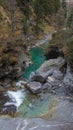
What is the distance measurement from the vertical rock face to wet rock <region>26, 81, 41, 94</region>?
1206 centimetres

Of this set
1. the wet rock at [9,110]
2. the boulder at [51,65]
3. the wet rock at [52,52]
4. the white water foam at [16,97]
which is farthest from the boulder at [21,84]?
the wet rock at [52,52]

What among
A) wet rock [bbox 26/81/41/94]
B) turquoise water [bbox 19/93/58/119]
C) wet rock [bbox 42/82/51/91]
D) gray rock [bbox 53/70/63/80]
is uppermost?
gray rock [bbox 53/70/63/80]

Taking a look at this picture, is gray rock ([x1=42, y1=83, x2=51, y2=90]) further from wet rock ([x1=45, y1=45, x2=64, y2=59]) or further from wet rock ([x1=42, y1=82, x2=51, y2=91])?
wet rock ([x1=45, y1=45, x2=64, y2=59])

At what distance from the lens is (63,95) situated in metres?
33.8

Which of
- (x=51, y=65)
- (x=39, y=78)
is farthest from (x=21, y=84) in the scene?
(x=51, y=65)

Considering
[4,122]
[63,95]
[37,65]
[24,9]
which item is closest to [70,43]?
[63,95]

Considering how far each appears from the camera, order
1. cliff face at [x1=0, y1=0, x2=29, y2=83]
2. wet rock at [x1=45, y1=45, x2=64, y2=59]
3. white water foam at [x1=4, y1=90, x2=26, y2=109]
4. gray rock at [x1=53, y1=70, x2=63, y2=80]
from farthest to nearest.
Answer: wet rock at [x1=45, y1=45, x2=64, y2=59]
cliff face at [x1=0, y1=0, x2=29, y2=83]
gray rock at [x1=53, y1=70, x2=63, y2=80]
white water foam at [x1=4, y1=90, x2=26, y2=109]

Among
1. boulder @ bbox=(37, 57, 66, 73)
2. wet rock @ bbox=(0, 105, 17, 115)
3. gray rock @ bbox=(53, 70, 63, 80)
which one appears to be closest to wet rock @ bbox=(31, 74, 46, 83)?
gray rock @ bbox=(53, 70, 63, 80)

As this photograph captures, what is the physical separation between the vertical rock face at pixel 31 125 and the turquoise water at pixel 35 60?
1929 cm

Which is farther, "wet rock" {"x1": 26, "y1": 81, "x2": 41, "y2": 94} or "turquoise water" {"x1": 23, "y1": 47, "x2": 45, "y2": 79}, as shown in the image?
"turquoise water" {"x1": 23, "y1": 47, "x2": 45, "y2": 79}

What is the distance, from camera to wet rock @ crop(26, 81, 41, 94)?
114 ft

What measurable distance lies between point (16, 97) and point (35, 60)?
18.2m

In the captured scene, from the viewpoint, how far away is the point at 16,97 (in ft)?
111

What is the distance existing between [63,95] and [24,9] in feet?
130
